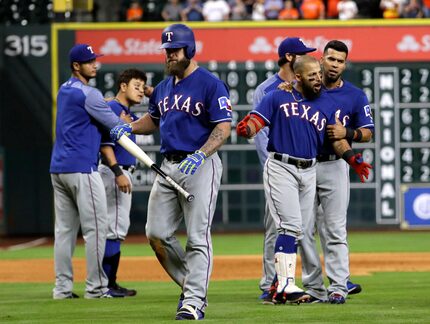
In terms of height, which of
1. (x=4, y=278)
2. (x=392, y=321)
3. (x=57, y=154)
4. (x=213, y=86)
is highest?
(x=213, y=86)

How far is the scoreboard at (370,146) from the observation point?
19688 millimetres

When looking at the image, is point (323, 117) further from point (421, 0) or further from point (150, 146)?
point (421, 0)

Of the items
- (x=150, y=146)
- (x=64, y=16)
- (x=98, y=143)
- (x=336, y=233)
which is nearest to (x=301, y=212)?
(x=336, y=233)

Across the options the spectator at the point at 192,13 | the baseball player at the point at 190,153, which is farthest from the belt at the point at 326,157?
the spectator at the point at 192,13

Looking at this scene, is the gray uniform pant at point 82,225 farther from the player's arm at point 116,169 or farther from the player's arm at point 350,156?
the player's arm at point 350,156

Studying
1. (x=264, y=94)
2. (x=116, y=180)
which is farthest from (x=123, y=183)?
(x=264, y=94)

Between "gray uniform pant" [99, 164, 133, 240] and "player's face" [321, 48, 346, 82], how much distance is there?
2.26 meters

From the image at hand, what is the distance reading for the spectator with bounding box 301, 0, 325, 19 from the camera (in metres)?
21.7

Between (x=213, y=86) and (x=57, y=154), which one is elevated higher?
(x=213, y=86)

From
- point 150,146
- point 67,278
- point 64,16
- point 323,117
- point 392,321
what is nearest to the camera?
point 392,321

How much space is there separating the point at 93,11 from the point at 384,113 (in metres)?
5.99

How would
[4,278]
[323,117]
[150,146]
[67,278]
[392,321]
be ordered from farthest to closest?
[150,146], [4,278], [67,278], [323,117], [392,321]

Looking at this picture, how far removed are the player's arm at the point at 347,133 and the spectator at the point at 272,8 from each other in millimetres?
12790

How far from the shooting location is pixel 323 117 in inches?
347
